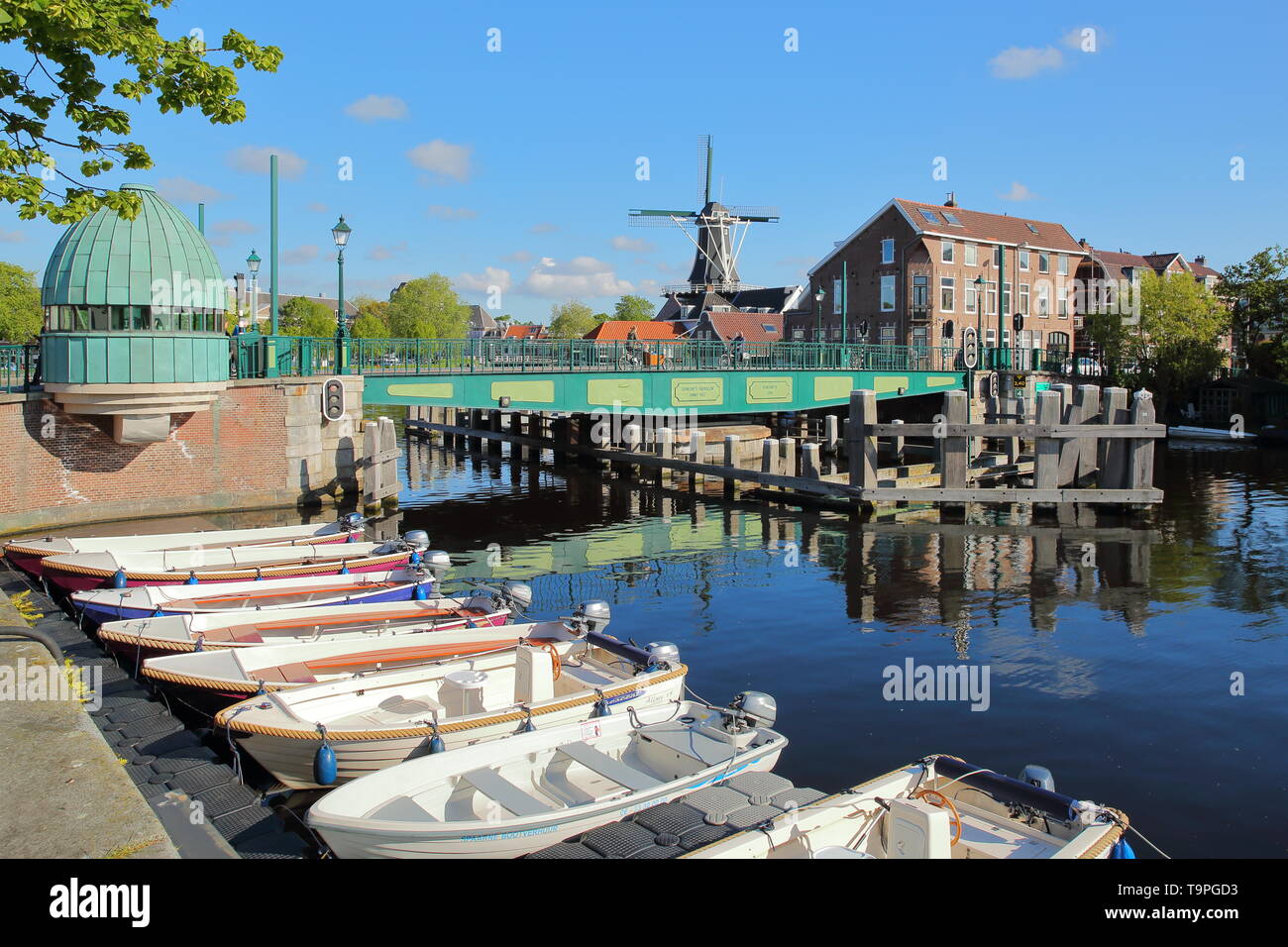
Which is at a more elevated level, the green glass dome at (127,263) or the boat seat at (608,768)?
the green glass dome at (127,263)

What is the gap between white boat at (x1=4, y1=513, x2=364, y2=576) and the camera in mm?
18203

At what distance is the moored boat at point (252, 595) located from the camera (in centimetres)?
1504

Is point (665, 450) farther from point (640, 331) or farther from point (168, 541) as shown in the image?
Answer: point (640, 331)

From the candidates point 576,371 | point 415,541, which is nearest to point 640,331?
point 576,371

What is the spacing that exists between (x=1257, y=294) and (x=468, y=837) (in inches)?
2618

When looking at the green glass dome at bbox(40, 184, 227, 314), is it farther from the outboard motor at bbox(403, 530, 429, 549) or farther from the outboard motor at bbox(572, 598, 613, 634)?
the outboard motor at bbox(572, 598, 613, 634)

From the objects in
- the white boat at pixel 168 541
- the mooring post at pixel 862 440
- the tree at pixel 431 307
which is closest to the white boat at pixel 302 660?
the white boat at pixel 168 541

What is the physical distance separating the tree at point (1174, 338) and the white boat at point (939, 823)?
60.2 metres

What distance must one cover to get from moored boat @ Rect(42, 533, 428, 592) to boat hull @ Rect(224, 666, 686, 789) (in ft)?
23.1

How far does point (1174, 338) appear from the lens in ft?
201

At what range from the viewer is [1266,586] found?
2105 centimetres

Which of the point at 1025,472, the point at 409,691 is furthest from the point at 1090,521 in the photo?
the point at 409,691

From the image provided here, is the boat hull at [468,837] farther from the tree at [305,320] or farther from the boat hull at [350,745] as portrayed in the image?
the tree at [305,320]
